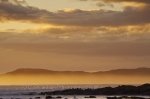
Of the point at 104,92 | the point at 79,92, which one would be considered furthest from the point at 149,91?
the point at 79,92

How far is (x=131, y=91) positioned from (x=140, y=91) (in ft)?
11.0

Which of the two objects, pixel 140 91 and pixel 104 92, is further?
pixel 104 92

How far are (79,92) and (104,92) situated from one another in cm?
1006

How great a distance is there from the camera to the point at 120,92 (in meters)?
147

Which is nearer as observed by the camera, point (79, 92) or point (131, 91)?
point (131, 91)

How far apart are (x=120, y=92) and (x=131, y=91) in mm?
3516

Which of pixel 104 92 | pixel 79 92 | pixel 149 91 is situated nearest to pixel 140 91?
pixel 149 91

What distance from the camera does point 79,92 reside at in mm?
160500

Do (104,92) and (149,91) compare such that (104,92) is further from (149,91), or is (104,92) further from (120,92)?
(149,91)

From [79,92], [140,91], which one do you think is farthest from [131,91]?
[79,92]

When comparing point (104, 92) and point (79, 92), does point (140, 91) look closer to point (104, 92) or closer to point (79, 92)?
point (104, 92)

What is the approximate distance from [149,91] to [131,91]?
6.69 m

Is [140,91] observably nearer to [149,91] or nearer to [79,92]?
[149,91]

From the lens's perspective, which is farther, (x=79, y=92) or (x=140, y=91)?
(x=79, y=92)
